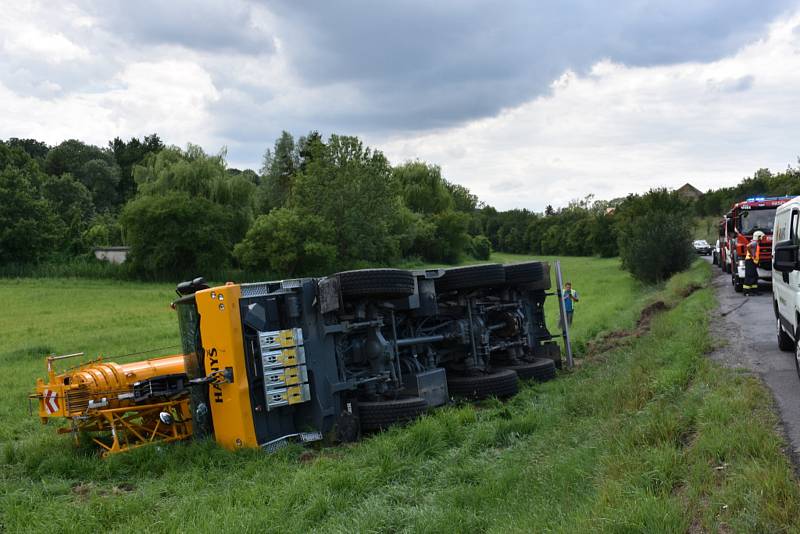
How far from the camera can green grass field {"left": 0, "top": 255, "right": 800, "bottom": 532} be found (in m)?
4.78

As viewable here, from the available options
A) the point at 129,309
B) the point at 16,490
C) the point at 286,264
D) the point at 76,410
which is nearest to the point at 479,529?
the point at 16,490

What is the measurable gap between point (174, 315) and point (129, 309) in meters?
4.54

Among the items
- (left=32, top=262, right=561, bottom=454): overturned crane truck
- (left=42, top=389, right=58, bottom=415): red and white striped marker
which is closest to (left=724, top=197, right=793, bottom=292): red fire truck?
(left=32, top=262, right=561, bottom=454): overturned crane truck

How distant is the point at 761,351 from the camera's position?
411 inches

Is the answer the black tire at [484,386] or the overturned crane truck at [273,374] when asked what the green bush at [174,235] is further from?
the black tire at [484,386]

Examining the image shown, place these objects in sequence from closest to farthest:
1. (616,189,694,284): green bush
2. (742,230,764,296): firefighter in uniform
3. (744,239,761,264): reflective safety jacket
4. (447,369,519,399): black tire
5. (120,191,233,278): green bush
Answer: (447,369,519,399): black tire, (742,230,764,296): firefighter in uniform, (744,239,761,264): reflective safety jacket, (616,189,694,284): green bush, (120,191,233,278): green bush

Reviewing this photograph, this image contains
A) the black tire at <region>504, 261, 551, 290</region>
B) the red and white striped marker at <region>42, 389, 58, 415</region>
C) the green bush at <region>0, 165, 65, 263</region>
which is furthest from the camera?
the green bush at <region>0, 165, 65, 263</region>

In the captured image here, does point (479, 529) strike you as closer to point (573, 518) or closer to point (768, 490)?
point (573, 518)

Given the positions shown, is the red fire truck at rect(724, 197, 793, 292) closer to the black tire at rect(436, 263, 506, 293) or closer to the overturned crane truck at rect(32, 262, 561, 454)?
the black tire at rect(436, 263, 506, 293)

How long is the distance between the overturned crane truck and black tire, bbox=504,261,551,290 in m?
2.50

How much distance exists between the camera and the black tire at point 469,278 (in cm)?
1093

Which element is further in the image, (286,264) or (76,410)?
(286,264)

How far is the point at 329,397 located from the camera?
8.92 metres

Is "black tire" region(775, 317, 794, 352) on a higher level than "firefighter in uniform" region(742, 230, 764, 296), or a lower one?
lower
